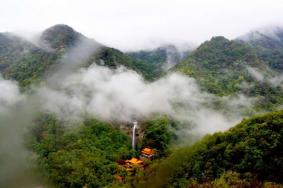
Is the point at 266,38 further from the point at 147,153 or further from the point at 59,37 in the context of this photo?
the point at 147,153

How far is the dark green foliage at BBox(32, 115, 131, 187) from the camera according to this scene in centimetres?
4703

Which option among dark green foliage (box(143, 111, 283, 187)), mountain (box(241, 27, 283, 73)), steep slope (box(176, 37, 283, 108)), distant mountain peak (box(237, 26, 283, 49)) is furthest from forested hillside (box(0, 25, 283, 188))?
distant mountain peak (box(237, 26, 283, 49))

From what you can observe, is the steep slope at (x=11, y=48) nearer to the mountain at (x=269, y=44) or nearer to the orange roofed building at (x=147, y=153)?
the orange roofed building at (x=147, y=153)

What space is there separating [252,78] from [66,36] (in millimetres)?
40190

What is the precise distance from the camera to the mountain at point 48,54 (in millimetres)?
75438

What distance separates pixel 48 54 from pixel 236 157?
48841 millimetres

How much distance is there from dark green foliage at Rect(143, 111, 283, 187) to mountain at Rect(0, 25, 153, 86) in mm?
34864

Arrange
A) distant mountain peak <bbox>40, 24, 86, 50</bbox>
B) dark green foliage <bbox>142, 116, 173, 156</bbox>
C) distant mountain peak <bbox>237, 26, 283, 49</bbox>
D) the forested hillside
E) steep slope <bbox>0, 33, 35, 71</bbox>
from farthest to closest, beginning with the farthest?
distant mountain peak <bbox>237, 26, 283, 49</bbox> → distant mountain peak <bbox>40, 24, 86, 50</bbox> → steep slope <bbox>0, 33, 35, 71</bbox> → dark green foliage <bbox>142, 116, 173, 156</bbox> → the forested hillside

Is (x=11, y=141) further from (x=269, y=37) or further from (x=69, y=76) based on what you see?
(x=269, y=37)

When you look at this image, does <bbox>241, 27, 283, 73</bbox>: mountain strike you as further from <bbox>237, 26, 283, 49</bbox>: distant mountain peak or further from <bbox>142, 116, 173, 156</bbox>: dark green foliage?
<bbox>142, 116, 173, 156</bbox>: dark green foliage

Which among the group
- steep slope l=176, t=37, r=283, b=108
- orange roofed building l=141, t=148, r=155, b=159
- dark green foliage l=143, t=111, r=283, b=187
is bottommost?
orange roofed building l=141, t=148, r=155, b=159

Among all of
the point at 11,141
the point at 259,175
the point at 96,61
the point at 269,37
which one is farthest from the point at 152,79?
the point at 269,37

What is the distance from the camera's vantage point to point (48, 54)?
3182 inches

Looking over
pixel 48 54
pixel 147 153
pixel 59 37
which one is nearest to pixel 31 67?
pixel 48 54
